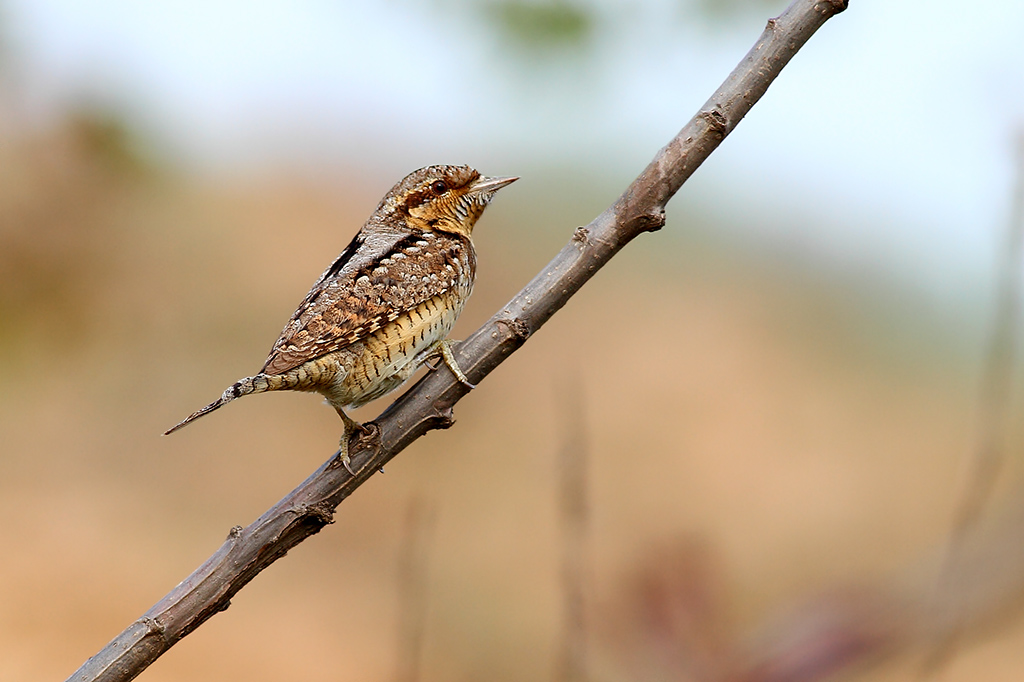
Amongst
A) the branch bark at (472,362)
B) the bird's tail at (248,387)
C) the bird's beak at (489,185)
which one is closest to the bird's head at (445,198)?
the bird's beak at (489,185)

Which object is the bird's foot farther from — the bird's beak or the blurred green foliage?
the blurred green foliage

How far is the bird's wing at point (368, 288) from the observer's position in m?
2.38

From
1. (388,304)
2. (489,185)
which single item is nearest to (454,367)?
(388,304)

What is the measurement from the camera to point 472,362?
187cm

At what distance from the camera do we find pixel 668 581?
1.01 m

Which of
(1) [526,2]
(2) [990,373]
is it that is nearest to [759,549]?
(1) [526,2]

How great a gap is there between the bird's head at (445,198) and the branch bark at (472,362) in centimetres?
115

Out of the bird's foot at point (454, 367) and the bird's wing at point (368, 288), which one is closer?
the bird's foot at point (454, 367)

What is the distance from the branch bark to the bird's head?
115cm

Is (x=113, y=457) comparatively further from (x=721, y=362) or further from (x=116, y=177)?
(x=721, y=362)

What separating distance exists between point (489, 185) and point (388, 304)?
71 cm

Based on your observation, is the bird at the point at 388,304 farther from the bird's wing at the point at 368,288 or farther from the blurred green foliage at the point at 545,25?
the blurred green foliage at the point at 545,25

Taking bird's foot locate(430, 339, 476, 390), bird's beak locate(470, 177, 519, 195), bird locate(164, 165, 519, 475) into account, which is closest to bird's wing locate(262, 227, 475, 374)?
Result: bird locate(164, 165, 519, 475)

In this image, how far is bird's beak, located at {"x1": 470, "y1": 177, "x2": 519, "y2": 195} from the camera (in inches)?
117
